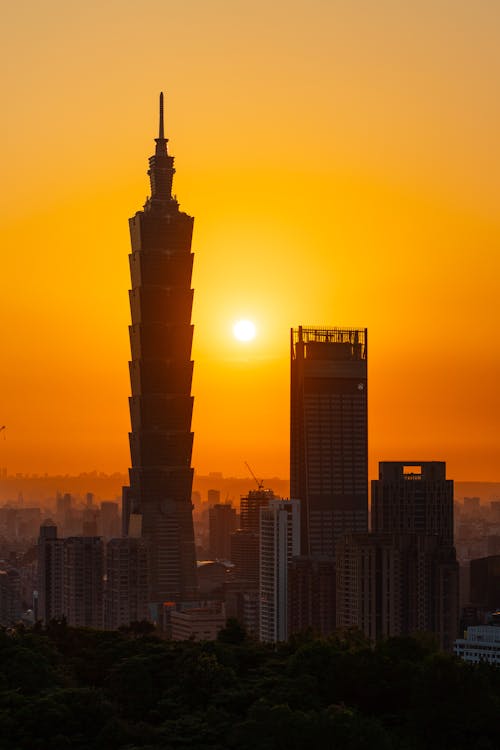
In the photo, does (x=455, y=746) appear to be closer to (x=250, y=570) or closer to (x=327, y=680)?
(x=327, y=680)

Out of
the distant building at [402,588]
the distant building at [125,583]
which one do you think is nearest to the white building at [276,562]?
the distant building at [125,583]

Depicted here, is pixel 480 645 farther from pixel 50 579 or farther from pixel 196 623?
pixel 50 579

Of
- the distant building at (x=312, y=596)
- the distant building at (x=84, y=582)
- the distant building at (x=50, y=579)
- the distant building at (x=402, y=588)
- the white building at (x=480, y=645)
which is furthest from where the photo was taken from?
the distant building at (x=50, y=579)

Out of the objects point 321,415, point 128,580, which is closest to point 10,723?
point 128,580

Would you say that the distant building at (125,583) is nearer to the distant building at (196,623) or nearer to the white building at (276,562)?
the distant building at (196,623)

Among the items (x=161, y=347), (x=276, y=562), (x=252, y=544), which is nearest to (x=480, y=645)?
(x=276, y=562)

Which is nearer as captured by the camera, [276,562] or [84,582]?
[276,562]

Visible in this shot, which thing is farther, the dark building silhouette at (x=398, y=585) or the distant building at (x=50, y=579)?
the distant building at (x=50, y=579)
